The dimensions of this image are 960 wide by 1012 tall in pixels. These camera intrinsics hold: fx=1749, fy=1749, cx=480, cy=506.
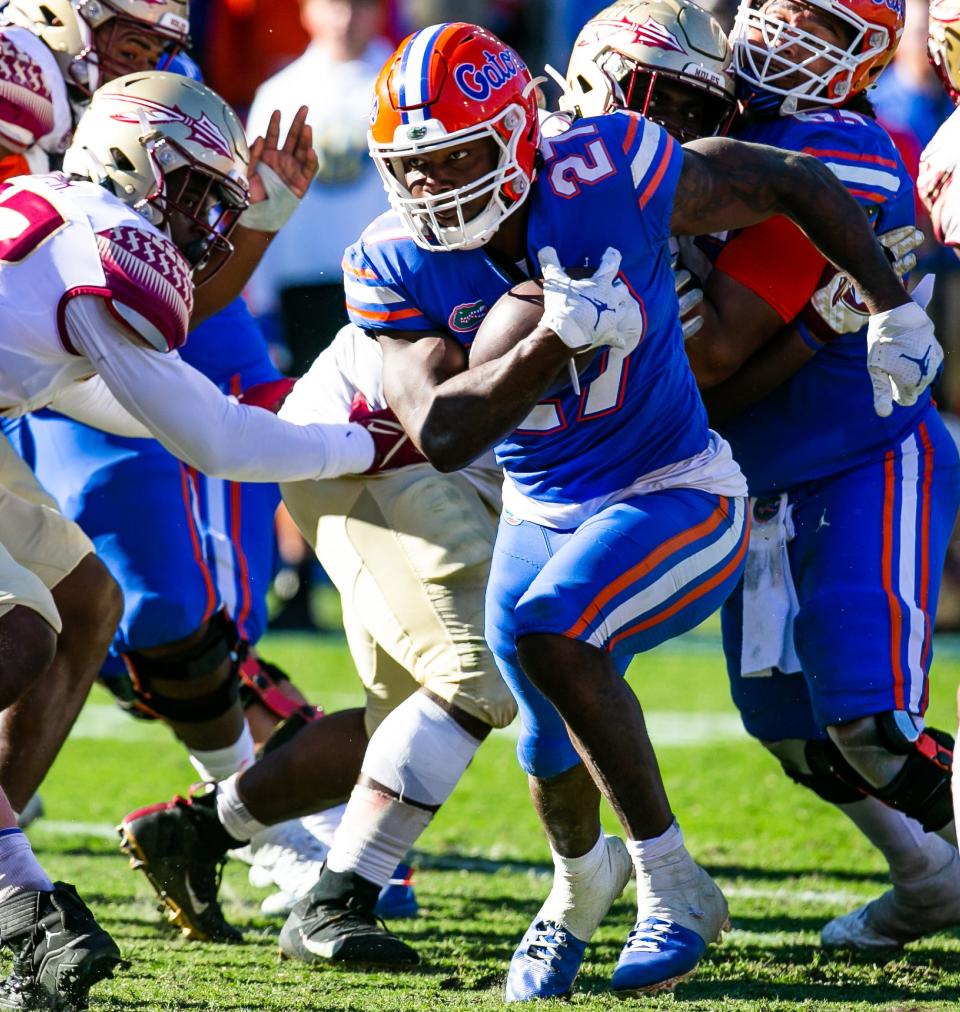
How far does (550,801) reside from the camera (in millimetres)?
3354

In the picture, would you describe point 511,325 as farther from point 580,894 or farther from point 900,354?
point 580,894

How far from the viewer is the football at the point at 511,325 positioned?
3109 millimetres

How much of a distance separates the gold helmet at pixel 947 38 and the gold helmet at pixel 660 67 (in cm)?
47

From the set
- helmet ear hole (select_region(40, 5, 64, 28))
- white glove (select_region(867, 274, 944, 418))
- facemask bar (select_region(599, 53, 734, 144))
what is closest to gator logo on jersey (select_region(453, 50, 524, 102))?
facemask bar (select_region(599, 53, 734, 144))

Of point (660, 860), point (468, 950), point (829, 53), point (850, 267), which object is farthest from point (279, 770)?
point (829, 53)

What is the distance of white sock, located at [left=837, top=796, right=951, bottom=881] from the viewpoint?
3.86 meters

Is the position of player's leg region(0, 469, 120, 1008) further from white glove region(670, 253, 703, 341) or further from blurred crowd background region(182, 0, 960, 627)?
blurred crowd background region(182, 0, 960, 627)

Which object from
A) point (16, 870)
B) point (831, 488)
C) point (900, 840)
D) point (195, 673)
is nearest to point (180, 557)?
point (195, 673)

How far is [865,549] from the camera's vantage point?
3750 mm

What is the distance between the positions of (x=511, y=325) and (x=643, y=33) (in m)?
1.02

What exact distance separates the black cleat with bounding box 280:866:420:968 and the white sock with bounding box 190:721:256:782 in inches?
36.8

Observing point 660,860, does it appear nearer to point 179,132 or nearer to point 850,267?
point 850,267

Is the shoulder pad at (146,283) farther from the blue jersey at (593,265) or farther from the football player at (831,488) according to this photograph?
the football player at (831,488)

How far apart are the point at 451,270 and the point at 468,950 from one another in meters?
1.49
